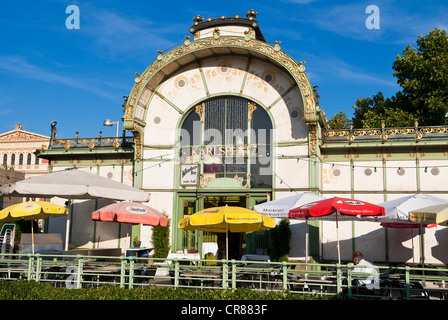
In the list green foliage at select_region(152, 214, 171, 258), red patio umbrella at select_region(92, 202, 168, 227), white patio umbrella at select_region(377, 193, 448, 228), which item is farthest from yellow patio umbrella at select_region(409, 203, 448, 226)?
green foliage at select_region(152, 214, 171, 258)

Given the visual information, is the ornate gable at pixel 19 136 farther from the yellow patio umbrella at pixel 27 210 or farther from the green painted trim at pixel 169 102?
the yellow patio umbrella at pixel 27 210

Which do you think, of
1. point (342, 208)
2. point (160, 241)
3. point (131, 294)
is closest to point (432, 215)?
point (342, 208)

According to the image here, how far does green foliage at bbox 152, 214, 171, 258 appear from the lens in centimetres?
1878

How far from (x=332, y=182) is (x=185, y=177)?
618cm

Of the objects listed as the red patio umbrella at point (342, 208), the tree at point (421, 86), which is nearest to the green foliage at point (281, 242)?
the red patio umbrella at point (342, 208)

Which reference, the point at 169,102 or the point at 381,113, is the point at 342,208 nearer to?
the point at 169,102

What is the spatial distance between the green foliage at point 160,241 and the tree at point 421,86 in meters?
18.0

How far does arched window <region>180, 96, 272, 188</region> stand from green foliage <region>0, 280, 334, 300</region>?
9.73 metres

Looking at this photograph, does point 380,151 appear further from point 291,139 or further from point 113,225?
point 113,225

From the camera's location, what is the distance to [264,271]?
1099 cm

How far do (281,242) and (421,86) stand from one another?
18068 mm
